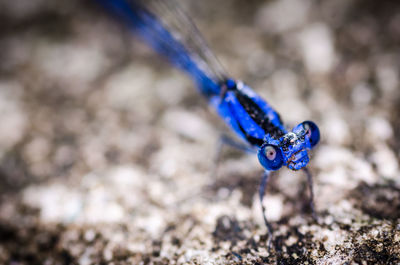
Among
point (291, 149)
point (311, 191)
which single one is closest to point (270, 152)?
point (291, 149)

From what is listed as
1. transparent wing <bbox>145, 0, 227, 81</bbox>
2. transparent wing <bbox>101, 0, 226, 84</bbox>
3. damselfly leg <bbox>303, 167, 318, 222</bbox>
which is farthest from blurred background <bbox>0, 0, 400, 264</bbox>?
transparent wing <bbox>145, 0, 227, 81</bbox>

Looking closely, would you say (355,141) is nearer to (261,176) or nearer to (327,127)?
(327,127)

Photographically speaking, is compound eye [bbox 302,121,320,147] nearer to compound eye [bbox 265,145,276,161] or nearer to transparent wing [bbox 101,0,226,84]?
compound eye [bbox 265,145,276,161]

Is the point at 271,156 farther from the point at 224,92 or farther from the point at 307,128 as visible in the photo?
the point at 224,92

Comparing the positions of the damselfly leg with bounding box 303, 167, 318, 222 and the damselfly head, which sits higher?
the damselfly head

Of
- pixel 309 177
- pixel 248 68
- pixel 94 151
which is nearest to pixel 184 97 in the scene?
pixel 248 68

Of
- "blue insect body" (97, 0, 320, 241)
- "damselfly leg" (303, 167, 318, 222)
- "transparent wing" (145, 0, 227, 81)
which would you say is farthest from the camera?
"transparent wing" (145, 0, 227, 81)

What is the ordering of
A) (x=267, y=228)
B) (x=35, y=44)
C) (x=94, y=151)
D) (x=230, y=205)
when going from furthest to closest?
(x=35, y=44) < (x=94, y=151) < (x=230, y=205) < (x=267, y=228)

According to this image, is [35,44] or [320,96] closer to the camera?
[320,96]
